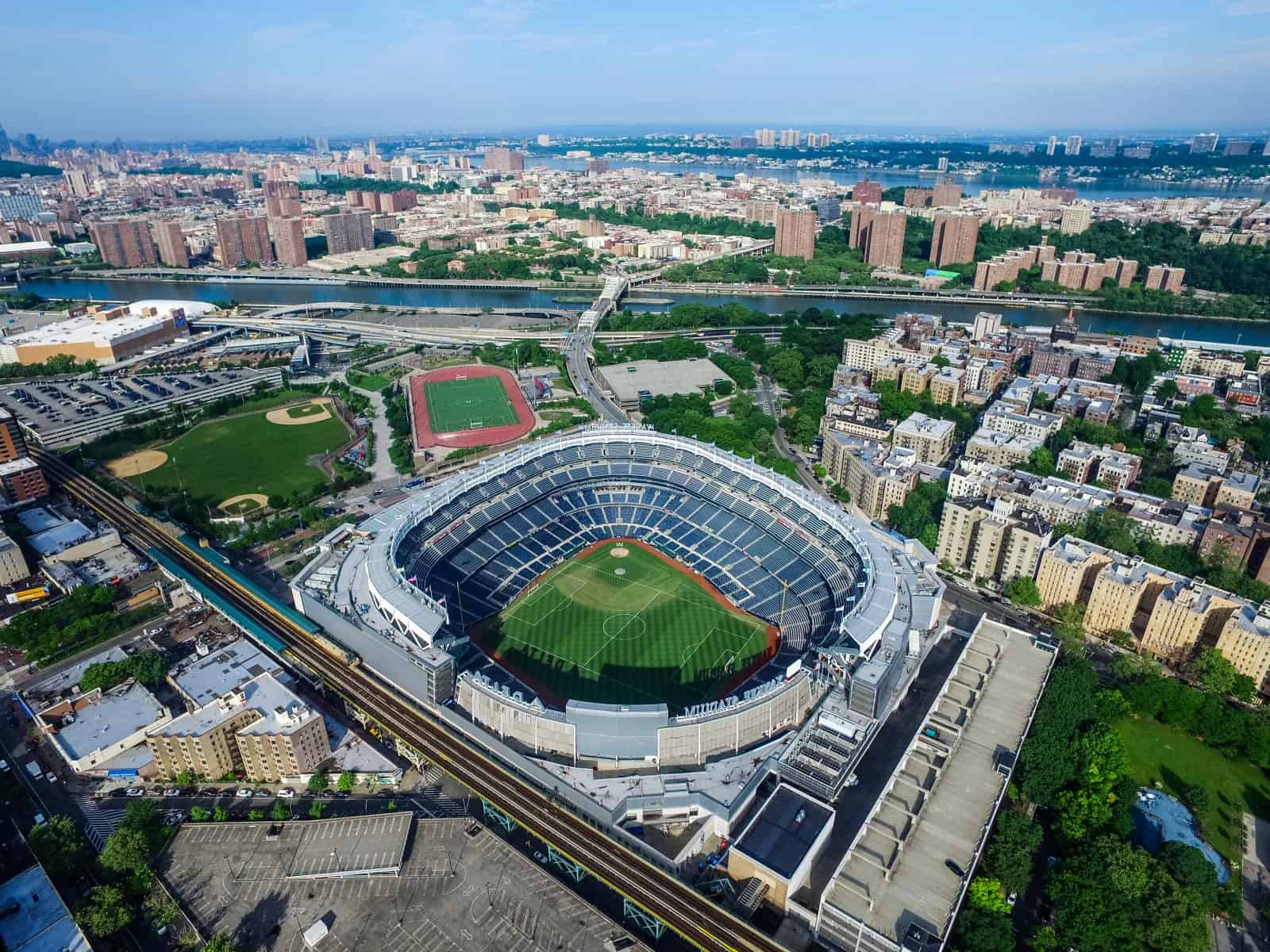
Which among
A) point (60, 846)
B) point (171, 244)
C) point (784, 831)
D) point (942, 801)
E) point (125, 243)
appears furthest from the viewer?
point (171, 244)

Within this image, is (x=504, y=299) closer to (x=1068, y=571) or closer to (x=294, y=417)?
(x=294, y=417)

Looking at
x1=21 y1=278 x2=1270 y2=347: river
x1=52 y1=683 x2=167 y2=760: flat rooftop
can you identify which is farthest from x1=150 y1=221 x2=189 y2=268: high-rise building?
x1=52 y1=683 x2=167 y2=760: flat rooftop

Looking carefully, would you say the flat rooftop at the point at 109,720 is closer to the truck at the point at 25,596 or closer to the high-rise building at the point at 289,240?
the truck at the point at 25,596

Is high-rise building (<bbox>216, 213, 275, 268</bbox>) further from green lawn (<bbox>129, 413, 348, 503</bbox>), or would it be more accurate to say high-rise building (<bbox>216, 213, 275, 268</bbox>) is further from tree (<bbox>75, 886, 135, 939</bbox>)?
tree (<bbox>75, 886, 135, 939</bbox>)

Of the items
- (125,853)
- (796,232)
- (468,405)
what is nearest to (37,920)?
(125,853)

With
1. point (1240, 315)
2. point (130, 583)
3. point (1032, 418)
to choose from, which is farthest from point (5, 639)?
point (1240, 315)
